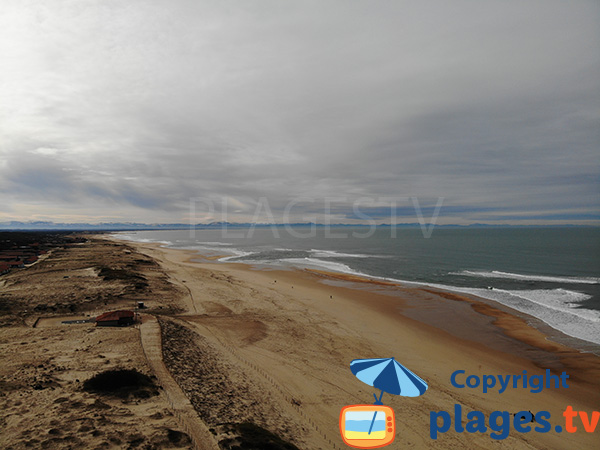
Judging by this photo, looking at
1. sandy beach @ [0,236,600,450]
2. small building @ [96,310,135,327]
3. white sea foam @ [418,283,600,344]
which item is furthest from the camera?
white sea foam @ [418,283,600,344]

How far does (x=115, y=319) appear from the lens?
16.8 meters

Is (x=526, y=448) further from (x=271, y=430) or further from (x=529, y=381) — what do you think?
(x=271, y=430)

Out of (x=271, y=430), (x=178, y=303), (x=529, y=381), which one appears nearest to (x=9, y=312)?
(x=178, y=303)

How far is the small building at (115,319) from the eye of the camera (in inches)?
656

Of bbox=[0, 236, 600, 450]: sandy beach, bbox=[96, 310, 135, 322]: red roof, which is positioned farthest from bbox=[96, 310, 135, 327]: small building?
bbox=[0, 236, 600, 450]: sandy beach

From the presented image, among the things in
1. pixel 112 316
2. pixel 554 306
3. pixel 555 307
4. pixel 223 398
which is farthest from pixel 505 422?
pixel 554 306

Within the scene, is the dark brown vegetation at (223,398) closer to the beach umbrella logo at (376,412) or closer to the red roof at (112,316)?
the beach umbrella logo at (376,412)

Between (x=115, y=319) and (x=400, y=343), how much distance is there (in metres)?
17.7

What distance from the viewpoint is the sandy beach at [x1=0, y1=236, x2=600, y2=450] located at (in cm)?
919

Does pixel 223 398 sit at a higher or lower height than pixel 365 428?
lower

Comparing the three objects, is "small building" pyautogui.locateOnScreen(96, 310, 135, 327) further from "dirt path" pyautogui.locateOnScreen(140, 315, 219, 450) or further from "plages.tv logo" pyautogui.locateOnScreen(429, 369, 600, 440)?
"plages.tv logo" pyautogui.locateOnScreen(429, 369, 600, 440)

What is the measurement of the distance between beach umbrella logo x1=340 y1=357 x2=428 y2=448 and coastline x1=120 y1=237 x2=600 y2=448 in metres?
1.65

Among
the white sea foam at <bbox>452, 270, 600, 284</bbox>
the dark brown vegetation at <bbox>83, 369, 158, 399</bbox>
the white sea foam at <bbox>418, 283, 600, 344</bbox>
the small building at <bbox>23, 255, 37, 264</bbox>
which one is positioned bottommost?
the white sea foam at <bbox>418, 283, 600, 344</bbox>

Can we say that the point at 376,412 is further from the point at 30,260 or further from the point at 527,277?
the point at 30,260
